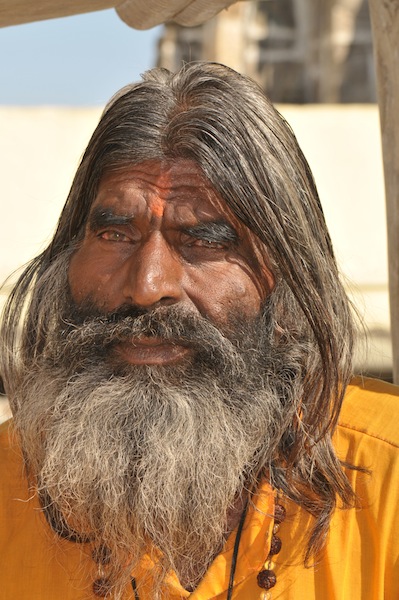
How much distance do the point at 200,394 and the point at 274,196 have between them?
487 mm

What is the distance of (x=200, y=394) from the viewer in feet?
7.09

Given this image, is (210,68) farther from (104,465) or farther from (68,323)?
(104,465)

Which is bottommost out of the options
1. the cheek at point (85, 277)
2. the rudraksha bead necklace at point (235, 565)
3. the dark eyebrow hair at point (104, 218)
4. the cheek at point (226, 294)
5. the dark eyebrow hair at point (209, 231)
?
the rudraksha bead necklace at point (235, 565)

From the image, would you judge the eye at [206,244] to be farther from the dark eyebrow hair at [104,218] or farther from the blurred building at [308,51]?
the blurred building at [308,51]

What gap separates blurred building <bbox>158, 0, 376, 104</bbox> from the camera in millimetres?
10438

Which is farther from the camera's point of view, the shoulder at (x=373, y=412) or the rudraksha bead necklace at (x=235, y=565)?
the shoulder at (x=373, y=412)

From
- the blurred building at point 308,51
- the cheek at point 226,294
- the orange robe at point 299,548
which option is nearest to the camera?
the orange robe at point 299,548

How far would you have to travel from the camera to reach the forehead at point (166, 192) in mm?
2221

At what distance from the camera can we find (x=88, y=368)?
2240 millimetres

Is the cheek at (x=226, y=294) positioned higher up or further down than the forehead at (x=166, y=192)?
further down

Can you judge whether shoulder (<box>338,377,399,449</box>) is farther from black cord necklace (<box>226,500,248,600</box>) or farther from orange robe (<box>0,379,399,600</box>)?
black cord necklace (<box>226,500,248,600</box>)

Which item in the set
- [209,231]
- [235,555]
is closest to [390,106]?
[209,231]

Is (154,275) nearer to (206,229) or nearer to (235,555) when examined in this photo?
(206,229)

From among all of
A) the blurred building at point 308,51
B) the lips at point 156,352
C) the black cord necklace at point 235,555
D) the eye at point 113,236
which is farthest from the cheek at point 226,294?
the blurred building at point 308,51
